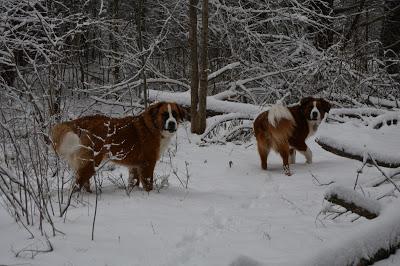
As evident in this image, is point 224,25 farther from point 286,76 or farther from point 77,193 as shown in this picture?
point 77,193

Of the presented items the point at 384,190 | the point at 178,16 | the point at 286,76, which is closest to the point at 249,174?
the point at 384,190

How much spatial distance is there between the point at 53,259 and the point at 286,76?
34.8ft

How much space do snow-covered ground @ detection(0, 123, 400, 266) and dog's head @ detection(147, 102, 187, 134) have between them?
857mm

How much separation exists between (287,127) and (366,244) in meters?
4.93

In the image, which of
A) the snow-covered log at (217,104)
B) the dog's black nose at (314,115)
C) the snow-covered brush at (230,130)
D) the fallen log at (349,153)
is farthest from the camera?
the snow-covered log at (217,104)

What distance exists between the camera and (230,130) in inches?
405

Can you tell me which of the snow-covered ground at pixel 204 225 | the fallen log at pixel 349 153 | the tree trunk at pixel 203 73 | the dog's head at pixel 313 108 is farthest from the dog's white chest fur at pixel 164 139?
the tree trunk at pixel 203 73

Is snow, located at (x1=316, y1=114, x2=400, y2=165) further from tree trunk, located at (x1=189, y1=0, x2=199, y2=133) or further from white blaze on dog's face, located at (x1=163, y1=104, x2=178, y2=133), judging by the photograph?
→ tree trunk, located at (x1=189, y1=0, x2=199, y2=133)

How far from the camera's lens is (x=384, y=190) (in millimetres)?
4832

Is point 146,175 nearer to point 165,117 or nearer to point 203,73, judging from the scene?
point 165,117

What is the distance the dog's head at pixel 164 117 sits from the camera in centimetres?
635

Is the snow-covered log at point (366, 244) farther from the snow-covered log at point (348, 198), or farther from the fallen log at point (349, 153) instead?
the fallen log at point (349, 153)

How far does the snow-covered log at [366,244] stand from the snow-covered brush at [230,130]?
23.1 feet

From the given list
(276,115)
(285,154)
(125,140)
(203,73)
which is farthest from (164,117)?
(203,73)
